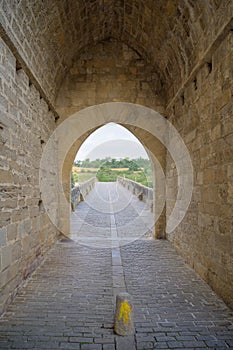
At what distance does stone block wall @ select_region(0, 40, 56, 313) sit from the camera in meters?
3.16

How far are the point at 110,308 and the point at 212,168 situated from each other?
85.3 inches

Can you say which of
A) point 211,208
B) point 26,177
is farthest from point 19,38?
point 211,208

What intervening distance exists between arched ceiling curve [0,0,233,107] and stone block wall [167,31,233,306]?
464 mm

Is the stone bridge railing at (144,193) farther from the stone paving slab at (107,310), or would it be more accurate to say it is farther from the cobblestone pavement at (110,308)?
the stone paving slab at (107,310)

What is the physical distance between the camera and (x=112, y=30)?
21.1ft

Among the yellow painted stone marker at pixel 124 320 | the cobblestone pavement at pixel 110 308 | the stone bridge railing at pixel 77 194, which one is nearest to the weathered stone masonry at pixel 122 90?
the cobblestone pavement at pixel 110 308

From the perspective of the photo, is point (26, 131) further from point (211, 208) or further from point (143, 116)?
point (143, 116)

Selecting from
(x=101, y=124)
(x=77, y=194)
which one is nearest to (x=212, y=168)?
(x=101, y=124)

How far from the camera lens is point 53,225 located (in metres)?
6.12

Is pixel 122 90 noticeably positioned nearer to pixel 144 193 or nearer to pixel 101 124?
pixel 101 124

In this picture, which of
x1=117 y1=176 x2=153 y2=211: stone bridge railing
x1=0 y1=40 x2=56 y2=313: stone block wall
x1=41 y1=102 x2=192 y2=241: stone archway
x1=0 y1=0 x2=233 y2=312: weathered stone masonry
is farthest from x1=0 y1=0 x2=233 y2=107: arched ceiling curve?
x1=117 y1=176 x2=153 y2=211: stone bridge railing

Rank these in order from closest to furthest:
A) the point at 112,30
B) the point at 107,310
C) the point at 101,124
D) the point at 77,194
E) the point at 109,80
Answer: the point at 107,310 < the point at 112,30 < the point at 109,80 < the point at 101,124 < the point at 77,194

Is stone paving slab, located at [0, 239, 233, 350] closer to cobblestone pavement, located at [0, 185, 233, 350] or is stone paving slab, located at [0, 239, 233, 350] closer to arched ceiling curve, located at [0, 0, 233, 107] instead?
cobblestone pavement, located at [0, 185, 233, 350]

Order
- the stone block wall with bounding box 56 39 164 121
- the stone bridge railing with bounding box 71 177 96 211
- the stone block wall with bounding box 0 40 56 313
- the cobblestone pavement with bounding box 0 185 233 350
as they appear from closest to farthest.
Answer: the cobblestone pavement with bounding box 0 185 233 350, the stone block wall with bounding box 0 40 56 313, the stone block wall with bounding box 56 39 164 121, the stone bridge railing with bounding box 71 177 96 211
